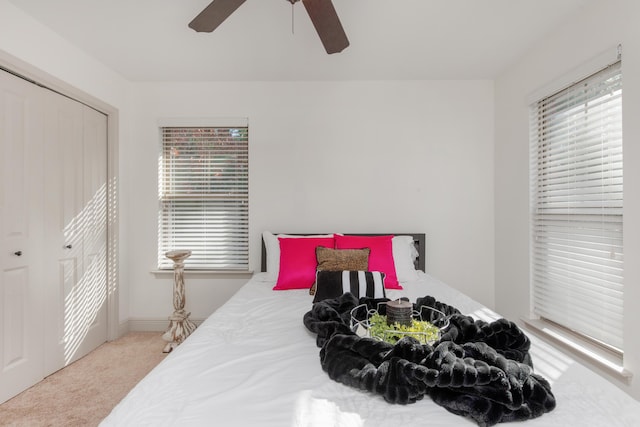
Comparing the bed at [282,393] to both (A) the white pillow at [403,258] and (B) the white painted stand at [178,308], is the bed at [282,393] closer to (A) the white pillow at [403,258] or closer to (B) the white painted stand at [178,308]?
(A) the white pillow at [403,258]

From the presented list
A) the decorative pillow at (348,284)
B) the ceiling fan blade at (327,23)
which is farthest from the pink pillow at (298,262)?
the ceiling fan blade at (327,23)

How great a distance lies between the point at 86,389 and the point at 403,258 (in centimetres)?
248

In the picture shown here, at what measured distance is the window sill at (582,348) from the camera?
1.96 m

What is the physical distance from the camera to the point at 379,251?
9.12ft

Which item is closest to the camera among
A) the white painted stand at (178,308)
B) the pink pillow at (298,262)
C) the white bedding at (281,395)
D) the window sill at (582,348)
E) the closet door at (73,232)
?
the white bedding at (281,395)

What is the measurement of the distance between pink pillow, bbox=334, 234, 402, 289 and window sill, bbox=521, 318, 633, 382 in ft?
3.74

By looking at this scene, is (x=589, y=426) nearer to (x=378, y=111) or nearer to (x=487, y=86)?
(x=378, y=111)

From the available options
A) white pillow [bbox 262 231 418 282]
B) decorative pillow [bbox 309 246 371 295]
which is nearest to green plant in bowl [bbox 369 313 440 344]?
decorative pillow [bbox 309 246 371 295]

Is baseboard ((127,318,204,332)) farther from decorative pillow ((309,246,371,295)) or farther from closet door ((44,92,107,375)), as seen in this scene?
decorative pillow ((309,246,371,295))

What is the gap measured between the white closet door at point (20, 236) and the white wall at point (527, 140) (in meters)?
3.68

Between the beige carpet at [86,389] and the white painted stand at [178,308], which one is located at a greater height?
the white painted stand at [178,308]

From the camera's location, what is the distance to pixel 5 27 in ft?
7.07

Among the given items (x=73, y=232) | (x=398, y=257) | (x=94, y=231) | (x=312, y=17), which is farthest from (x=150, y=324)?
(x=312, y=17)

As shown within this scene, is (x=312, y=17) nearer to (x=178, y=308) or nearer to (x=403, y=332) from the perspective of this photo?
(x=403, y=332)
